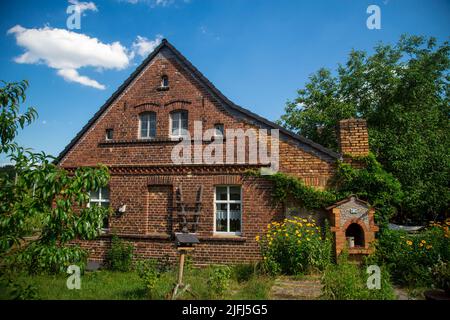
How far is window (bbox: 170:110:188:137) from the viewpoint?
35.8ft

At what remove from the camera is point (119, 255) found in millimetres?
10211

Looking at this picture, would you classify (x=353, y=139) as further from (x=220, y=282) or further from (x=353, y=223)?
(x=220, y=282)

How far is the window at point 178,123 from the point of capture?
35.8 ft

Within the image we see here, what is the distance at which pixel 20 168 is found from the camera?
404 centimetres

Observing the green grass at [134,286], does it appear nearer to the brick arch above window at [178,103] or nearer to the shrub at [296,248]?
the shrub at [296,248]

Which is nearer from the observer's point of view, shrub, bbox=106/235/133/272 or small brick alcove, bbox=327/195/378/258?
small brick alcove, bbox=327/195/378/258

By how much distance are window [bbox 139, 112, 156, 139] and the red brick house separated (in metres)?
0.04

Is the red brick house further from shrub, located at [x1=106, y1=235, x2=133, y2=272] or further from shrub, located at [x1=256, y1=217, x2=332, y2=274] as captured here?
shrub, located at [x1=256, y1=217, x2=332, y2=274]

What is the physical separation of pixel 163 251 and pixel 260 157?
4.63 metres

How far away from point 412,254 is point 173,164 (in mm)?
7626

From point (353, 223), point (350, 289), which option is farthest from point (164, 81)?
point (350, 289)

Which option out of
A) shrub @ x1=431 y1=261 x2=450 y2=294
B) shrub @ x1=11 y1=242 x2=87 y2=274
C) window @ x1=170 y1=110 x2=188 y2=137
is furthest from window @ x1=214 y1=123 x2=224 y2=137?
shrub @ x1=431 y1=261 x2=450 y2=294
